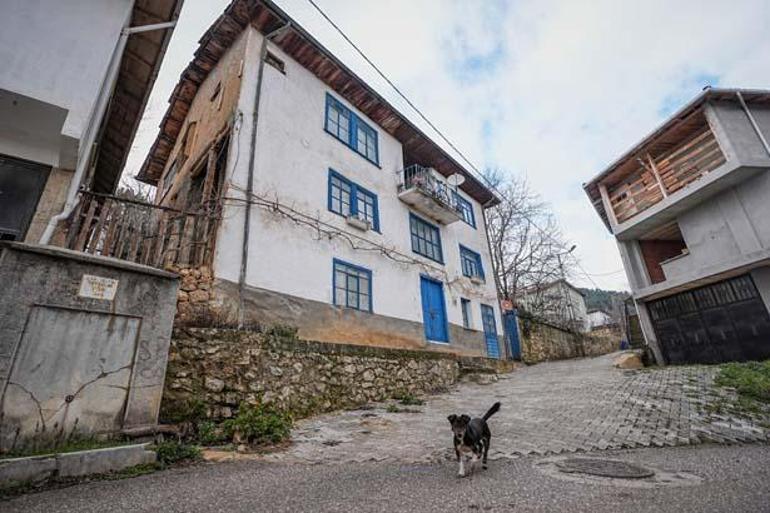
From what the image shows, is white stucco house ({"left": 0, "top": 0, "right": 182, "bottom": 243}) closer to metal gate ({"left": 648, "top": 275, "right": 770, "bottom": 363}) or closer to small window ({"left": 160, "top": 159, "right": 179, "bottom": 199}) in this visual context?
small window ({"left": 160, "top": 159, "right": 179, "bottom": 199})

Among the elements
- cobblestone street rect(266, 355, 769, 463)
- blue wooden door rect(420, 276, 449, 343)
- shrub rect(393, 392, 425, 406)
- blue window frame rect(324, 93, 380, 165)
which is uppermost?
blue window frame rect(324, 93, 380, 165)

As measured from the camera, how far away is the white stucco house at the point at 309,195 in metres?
7.91

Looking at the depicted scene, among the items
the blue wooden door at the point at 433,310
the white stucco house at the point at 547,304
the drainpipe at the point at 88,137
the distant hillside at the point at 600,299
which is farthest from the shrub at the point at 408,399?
the distant hillside at the point at 600,299

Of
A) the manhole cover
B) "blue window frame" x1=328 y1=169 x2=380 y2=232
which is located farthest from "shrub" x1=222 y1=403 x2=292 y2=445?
"blue window frame" x1=328 y1=169 x2=380 y2=232

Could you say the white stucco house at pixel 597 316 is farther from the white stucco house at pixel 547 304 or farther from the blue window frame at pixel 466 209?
the blue window frame at pixel 466 209

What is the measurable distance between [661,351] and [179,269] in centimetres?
1662

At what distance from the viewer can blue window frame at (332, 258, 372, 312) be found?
9219mm

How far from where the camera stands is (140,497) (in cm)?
304

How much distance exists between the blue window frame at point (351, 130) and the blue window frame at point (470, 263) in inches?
227

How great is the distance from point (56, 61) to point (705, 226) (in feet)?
59.0

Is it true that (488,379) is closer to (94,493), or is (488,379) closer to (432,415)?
(432,415)

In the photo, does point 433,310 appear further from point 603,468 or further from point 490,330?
point 603,468

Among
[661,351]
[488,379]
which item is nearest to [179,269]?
[488,379]

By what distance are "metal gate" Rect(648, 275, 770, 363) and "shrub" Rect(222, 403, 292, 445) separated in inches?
560
